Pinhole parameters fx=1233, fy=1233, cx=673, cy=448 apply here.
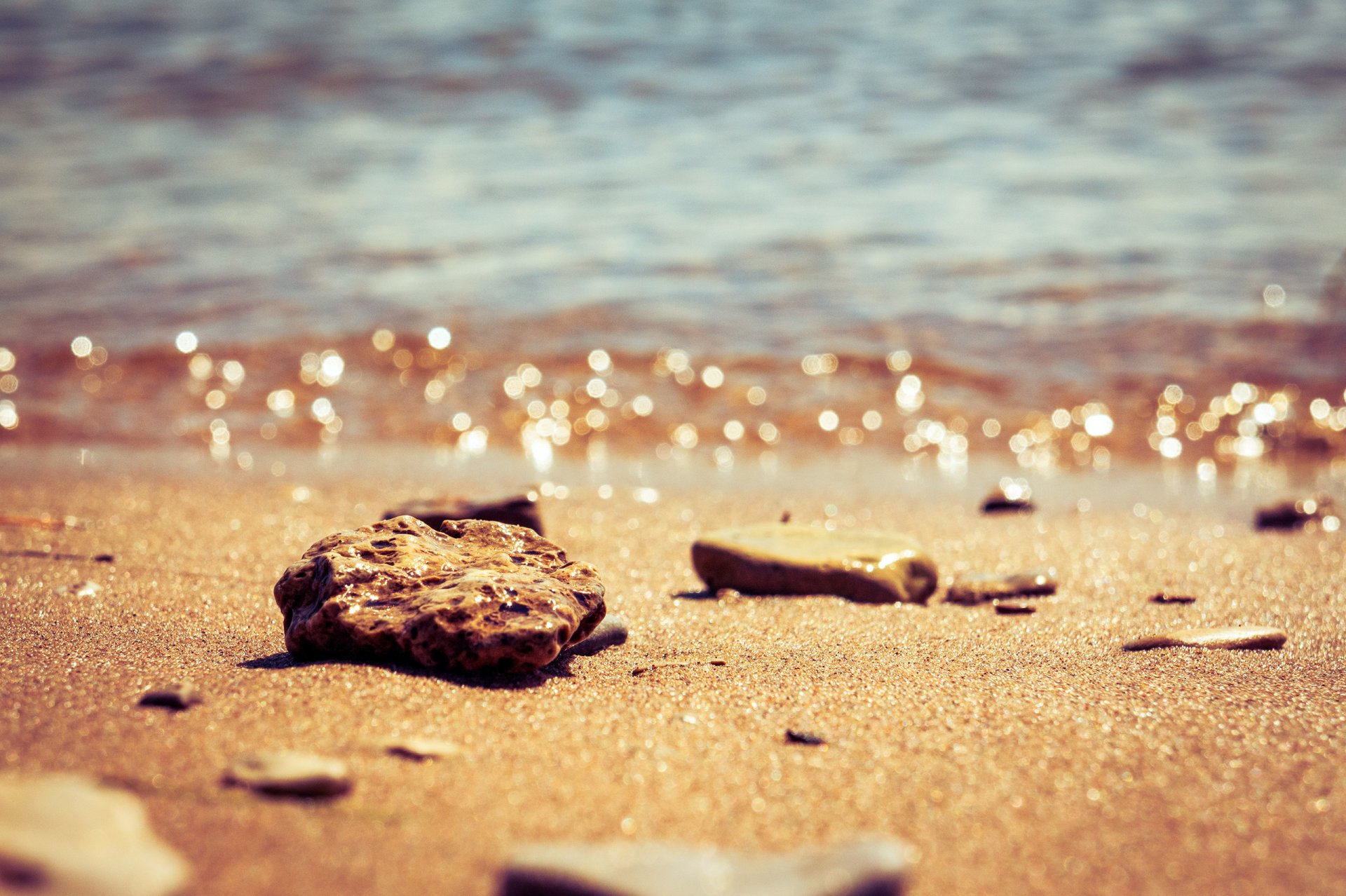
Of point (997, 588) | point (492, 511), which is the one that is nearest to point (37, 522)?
point (492, 511)

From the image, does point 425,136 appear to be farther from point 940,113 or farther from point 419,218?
point 940,113

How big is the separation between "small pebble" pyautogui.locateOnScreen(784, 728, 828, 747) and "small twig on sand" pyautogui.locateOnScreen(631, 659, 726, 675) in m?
0.39

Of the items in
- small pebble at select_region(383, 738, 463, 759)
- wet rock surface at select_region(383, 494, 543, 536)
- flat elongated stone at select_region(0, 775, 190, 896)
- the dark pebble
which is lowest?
the dark pebble

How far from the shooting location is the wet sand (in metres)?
1.43

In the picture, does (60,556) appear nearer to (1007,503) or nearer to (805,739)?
(805,739)

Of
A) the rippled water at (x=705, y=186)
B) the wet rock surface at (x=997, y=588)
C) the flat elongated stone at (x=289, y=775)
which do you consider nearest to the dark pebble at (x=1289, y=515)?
the wet rock surface at (x=997, y=588)

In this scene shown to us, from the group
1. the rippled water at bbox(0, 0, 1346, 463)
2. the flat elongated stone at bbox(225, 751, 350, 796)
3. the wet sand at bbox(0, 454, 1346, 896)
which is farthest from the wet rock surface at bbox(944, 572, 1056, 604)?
the rippled water at bbox(0, 0, 1346, 463)

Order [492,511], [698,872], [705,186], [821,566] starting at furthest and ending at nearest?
[705,186] < [492,511] < [821,566] < [698,872]

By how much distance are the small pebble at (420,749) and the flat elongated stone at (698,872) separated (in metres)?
0.37

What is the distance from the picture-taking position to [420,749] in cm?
163

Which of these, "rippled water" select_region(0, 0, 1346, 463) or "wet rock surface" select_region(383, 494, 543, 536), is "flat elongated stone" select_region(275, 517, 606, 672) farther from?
"rippled water" select_region(0, 0, 1346, 463)

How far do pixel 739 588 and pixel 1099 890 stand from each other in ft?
4.63

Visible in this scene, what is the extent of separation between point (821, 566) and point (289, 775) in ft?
4.72

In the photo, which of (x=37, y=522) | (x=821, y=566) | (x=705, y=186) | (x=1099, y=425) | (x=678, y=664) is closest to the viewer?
(x=678, y=664)
